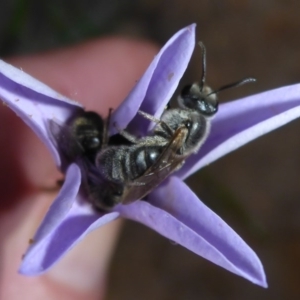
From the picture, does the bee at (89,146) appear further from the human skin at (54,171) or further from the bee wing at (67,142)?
the human skin at (54,171)

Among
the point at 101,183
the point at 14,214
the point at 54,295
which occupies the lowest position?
the point at 54,295

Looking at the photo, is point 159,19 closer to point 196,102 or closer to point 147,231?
point 147,231

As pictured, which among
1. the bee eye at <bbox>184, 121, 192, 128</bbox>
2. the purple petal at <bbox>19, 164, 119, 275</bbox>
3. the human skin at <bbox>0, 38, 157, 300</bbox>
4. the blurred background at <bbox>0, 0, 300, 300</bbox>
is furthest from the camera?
the blurred background at <bbox>0, 0, 300, 300</bbox>

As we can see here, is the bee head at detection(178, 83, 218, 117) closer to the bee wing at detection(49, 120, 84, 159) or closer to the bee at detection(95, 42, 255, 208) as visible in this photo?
the bee at detection(95, 42, 255, 208)

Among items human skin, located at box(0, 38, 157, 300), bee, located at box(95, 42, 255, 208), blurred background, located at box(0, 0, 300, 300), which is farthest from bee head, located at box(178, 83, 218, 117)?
blurred background, located at box(0, 0, 300, 300)

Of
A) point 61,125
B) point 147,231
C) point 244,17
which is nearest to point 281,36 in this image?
point 244,17

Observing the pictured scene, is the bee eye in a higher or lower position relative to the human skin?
higher
